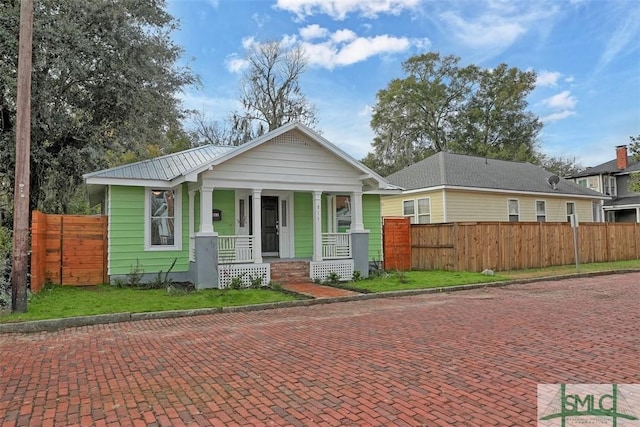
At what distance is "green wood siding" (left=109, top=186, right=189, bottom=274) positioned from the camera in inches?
488

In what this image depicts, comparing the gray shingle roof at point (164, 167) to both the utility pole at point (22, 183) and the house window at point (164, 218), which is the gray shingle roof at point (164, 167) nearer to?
A: the house window at point (164, 218)

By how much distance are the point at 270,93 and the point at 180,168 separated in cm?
2381

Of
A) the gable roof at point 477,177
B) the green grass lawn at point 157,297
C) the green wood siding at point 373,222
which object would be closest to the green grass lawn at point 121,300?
the green grass lawn at point 157,297

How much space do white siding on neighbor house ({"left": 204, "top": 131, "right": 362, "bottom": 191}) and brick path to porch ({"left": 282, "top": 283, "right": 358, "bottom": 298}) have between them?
2.95 metres

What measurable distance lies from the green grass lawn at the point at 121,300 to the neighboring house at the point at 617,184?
31337mm

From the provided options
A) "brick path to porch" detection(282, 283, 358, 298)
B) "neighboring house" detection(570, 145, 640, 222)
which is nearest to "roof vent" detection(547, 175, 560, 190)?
"neighboring house" detection(570, 145, 640, 222)

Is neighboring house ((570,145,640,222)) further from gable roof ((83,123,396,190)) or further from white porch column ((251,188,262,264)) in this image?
white porch column ((251,188,262,264))

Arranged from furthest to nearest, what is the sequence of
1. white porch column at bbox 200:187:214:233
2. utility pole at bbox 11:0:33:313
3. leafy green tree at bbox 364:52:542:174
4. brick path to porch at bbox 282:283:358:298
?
leafy green tree at bbox 364:52:542:174 < white porch column at bbox 200:187:214:233 < brick path to porch at bbox 282:283:358:298 < utility pole at bbox 11:0:33:313

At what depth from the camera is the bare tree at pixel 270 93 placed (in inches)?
1404

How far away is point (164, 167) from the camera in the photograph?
13.8 metres

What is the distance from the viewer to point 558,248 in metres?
18.5

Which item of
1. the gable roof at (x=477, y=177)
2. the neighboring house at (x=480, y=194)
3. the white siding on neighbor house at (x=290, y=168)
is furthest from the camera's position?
the gable roof at (x=477, y=177)

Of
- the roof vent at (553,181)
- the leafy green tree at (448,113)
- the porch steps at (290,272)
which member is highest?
the leafy green tree at (448,113)

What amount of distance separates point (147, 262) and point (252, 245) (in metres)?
3.08
